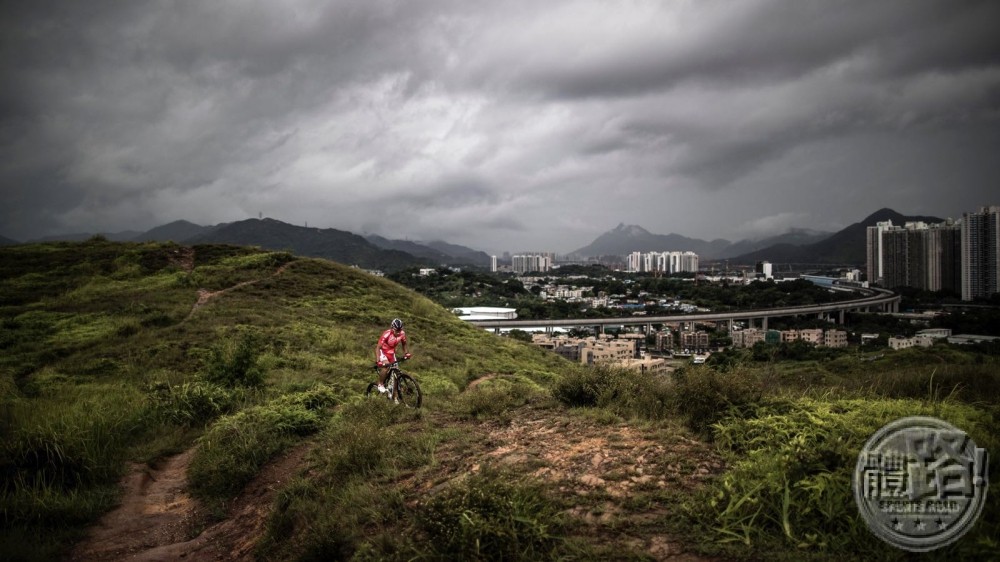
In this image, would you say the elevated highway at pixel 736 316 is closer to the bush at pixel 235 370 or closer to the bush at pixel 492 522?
the bush at pixel 235 370

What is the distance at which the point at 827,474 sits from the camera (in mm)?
3592

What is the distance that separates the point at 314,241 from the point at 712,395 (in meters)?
131

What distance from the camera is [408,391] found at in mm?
8898

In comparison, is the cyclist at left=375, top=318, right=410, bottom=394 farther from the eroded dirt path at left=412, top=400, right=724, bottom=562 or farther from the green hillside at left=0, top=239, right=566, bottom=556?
the eroded dirt path at left=412, top=400, right=724, bottom=562

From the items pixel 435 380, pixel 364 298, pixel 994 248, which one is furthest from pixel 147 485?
pixel 994 248

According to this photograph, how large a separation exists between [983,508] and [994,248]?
5077 cm

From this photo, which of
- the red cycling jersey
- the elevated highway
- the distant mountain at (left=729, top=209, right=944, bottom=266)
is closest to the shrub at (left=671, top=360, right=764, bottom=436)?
the red cycling jersey

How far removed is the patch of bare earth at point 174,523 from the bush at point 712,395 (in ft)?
16.4

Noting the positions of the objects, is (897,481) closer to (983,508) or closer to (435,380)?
(983,508)

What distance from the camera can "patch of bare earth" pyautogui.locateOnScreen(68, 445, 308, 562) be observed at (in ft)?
15.8

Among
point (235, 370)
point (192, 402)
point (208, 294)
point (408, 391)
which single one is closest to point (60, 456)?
point (192, 402)

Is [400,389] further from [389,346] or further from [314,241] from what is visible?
[314,241]

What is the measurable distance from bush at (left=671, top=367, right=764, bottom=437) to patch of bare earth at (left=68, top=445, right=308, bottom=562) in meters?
5.00

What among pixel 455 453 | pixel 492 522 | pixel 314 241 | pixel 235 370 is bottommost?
pixel 455 453
